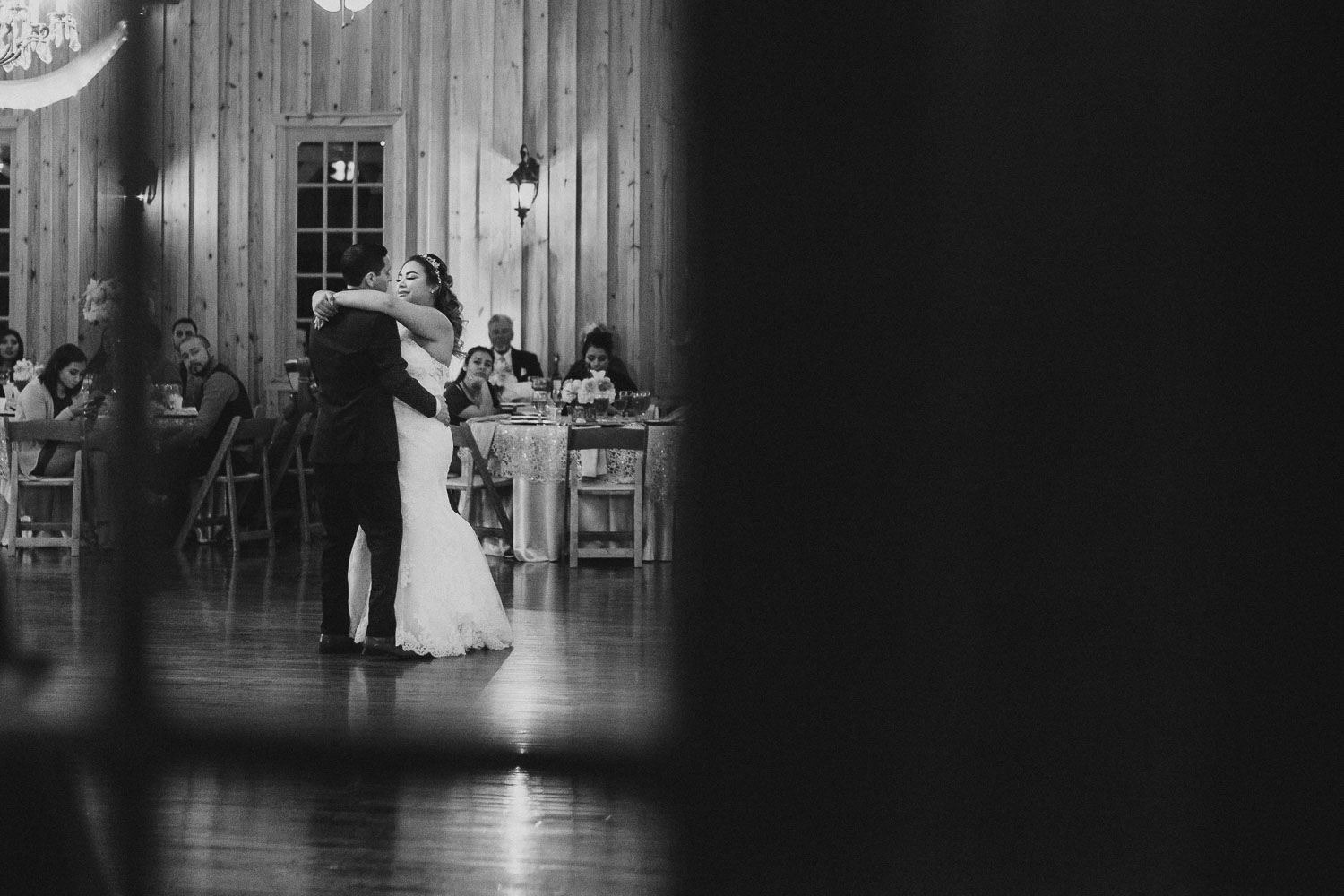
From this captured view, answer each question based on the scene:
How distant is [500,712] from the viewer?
432 cm

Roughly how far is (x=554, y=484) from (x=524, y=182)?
127 inches

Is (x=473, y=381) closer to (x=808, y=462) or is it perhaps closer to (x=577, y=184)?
(x=577, y=184)

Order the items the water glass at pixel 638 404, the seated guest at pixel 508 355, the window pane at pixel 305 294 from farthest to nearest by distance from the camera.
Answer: the window pane at pixel 305 294 < the seated guest at pixel 508 355 < the water glass at pixel 638 404

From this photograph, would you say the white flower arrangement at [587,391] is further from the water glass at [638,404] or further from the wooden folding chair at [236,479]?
the wooden folding chair at [236,479]

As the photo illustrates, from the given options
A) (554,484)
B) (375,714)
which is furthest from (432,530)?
(375,714)

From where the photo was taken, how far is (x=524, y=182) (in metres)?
10.5

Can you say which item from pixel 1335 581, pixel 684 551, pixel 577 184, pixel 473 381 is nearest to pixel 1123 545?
pixel 1335 581

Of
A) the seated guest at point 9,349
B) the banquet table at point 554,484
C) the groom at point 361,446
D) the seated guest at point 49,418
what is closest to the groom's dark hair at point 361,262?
the groom at point 361,446

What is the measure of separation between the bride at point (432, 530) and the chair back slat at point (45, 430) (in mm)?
3121

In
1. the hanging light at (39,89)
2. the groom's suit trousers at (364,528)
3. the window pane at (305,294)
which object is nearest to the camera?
the groom's suit trousers at (364,528)

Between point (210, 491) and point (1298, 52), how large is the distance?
29.6 feet

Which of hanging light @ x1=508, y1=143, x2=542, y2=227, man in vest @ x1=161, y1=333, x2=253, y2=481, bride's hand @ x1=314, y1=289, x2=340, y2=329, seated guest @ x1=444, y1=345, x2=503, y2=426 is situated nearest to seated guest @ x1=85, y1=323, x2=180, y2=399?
bride's hand @ x1=314, y1=289, x2=340, y2=329

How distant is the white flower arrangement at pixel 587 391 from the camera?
8070 millimetres

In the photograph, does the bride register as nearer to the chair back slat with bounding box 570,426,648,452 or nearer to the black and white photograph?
the chair back slat with bounding box 570,426,648,452
